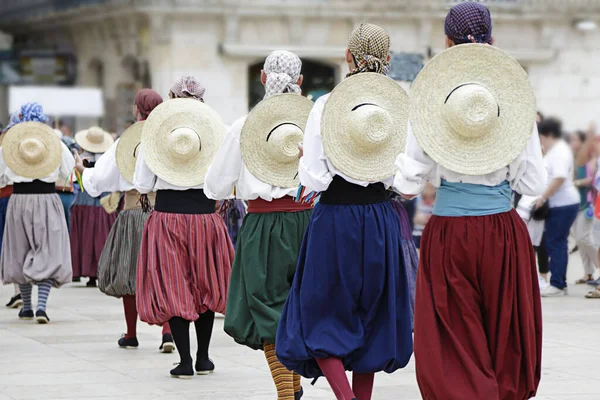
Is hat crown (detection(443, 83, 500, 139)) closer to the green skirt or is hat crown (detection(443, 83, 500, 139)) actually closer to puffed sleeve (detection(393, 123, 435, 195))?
puffed sleeve (detection(393, 123, 435, 195))

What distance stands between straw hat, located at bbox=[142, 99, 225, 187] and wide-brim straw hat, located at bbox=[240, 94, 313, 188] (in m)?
1.06

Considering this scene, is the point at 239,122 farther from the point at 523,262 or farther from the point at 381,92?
the point at 523,262

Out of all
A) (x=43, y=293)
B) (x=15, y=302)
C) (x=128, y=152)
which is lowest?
(x=15, y=302)

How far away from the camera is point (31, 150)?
11.0 m

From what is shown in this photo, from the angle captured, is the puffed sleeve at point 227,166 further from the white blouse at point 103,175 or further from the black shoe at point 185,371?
the white blouse at point 103,175

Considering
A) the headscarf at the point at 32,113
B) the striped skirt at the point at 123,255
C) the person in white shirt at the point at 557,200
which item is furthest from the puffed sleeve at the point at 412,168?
the person in white shirt at the point at 557,200

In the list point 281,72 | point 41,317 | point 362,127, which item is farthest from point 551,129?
point 362,127

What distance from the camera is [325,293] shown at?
634 centimetres

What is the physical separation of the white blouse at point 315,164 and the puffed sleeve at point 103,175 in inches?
111

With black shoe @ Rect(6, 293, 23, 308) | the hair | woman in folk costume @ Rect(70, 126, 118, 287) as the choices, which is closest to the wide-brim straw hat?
black shoe @ Rect(6, 293, 23, 308)

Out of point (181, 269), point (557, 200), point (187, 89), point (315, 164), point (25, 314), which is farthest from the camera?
point (557, 200)

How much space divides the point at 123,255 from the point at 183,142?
1.47 meters

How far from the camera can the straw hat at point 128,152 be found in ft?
29.2

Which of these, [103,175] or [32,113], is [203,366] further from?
[32,113]
